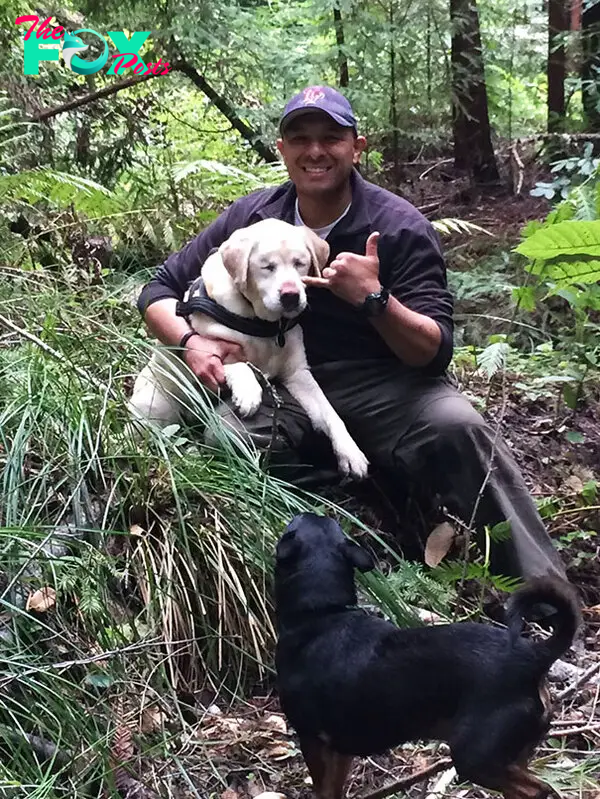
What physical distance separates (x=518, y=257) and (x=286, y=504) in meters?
3.52

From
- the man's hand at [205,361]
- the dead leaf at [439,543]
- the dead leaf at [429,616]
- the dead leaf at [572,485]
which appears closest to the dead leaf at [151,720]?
the dead leaf at [429,616]

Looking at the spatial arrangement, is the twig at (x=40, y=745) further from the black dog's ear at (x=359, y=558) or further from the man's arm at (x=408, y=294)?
the man's arm at (x=408, y=294)

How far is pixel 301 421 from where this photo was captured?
10.5ft

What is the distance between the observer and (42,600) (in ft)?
7.02

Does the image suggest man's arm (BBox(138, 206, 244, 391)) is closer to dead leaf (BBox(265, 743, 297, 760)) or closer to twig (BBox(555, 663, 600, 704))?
dead leaf (BBox(265, 743, 297, 760))

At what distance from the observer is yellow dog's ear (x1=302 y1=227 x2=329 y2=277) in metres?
3.06

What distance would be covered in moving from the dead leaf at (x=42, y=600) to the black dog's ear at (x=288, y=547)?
25.5 inches

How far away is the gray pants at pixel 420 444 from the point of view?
286cm

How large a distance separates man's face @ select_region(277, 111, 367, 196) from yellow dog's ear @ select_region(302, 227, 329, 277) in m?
0.18

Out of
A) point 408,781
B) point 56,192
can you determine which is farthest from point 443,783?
point 56,192

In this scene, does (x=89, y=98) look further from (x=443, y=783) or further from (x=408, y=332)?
(x=443, y=783)

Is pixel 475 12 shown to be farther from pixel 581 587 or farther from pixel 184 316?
pixel 581 587

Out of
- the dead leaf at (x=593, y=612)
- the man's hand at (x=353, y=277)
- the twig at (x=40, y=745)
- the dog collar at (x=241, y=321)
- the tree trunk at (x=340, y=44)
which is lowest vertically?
the dead leaf at (x=593, y=612)

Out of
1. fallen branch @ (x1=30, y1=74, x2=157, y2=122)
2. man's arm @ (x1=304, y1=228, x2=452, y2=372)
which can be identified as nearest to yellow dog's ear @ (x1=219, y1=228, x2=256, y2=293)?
man's arm @ (x1=304, y1=228, x2=452, y2=372)
